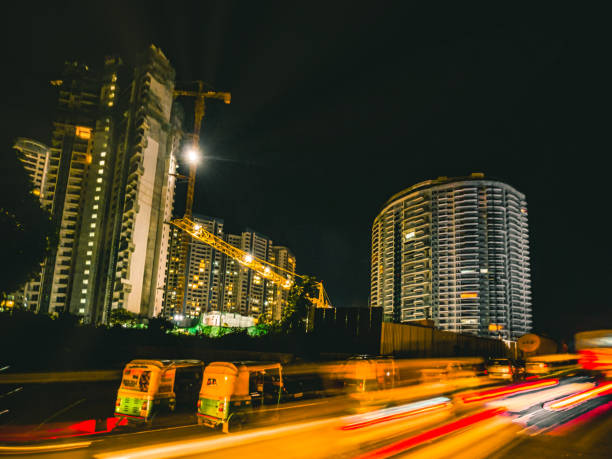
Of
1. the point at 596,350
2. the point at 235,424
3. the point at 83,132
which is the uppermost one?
the point at 83,132

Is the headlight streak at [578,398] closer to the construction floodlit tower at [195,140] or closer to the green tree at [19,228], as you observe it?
the green tree at [19,228]

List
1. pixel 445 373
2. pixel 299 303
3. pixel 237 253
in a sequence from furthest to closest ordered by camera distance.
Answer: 1. pixel 237 253
2. pixel 299 303
3. pixel 445 373

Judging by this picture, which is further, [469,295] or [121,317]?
[469,295]

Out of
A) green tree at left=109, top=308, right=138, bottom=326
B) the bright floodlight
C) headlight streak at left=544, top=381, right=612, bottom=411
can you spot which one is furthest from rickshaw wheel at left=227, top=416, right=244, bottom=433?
green tree at left=109, top=308, right=138, bottom=326

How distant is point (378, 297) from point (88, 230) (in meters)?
85.5

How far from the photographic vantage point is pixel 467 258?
4323 inches

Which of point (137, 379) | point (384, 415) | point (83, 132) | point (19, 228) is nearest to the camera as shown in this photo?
point (384, 415)

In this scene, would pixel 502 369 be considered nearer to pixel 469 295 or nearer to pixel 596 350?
pixel 596 350

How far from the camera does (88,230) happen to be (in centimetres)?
10781

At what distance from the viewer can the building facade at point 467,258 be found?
10694 centimetres

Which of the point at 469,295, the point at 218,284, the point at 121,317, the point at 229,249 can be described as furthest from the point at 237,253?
the point at 218,284

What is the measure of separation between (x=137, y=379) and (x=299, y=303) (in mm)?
33784

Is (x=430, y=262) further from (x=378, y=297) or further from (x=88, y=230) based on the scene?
(x=88, y=230)

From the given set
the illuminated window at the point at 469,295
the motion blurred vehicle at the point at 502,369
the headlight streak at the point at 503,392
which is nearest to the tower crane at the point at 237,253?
the motion blurred vehicle at the point at 502,369
